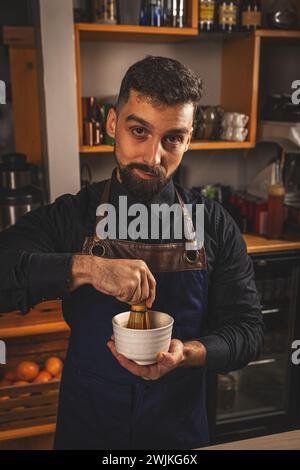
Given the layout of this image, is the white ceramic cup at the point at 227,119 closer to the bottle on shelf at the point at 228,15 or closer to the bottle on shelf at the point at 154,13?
the bottle on shelf at the point at 228,15

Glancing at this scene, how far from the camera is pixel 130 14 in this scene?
2.63m

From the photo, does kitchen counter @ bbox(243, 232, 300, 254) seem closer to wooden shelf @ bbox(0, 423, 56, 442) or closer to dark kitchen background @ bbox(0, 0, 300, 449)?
dark kitchen background @ bbox(0, 0, 300, 449)

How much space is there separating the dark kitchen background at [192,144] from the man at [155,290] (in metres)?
0.76

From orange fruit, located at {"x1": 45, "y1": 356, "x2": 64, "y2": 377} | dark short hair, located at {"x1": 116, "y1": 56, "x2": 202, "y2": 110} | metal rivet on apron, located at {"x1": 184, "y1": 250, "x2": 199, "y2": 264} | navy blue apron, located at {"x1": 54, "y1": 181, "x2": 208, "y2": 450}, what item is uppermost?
dark short hair, located at {"x1": 116, "y1": 56, "x2": 202, "y2": 110}

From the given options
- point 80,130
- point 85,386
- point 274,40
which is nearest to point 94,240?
point 85,386

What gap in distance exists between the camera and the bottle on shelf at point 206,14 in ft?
8.10

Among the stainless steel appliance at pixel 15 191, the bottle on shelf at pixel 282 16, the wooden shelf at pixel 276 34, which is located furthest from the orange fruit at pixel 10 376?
the bottle on shelf at pixel 282 16

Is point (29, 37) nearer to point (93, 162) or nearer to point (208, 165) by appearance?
point (93, 162)

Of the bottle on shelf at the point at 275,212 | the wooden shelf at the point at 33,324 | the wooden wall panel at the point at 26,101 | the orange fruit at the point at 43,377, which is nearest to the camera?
the wooden shelf at the point at 33,324

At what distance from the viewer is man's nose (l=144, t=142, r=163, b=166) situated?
1186mm

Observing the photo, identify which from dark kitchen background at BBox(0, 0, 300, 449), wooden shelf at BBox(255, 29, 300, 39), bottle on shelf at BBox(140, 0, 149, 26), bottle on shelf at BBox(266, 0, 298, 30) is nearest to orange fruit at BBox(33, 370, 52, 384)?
dark kitchen background at BBox(0, 0, 300, 449)

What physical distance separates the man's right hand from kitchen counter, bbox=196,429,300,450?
300mm

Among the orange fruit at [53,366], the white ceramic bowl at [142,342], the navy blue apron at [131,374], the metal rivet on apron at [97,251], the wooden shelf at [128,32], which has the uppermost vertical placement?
the wooden shelf at [128,32]

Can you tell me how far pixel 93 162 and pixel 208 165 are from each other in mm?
670
